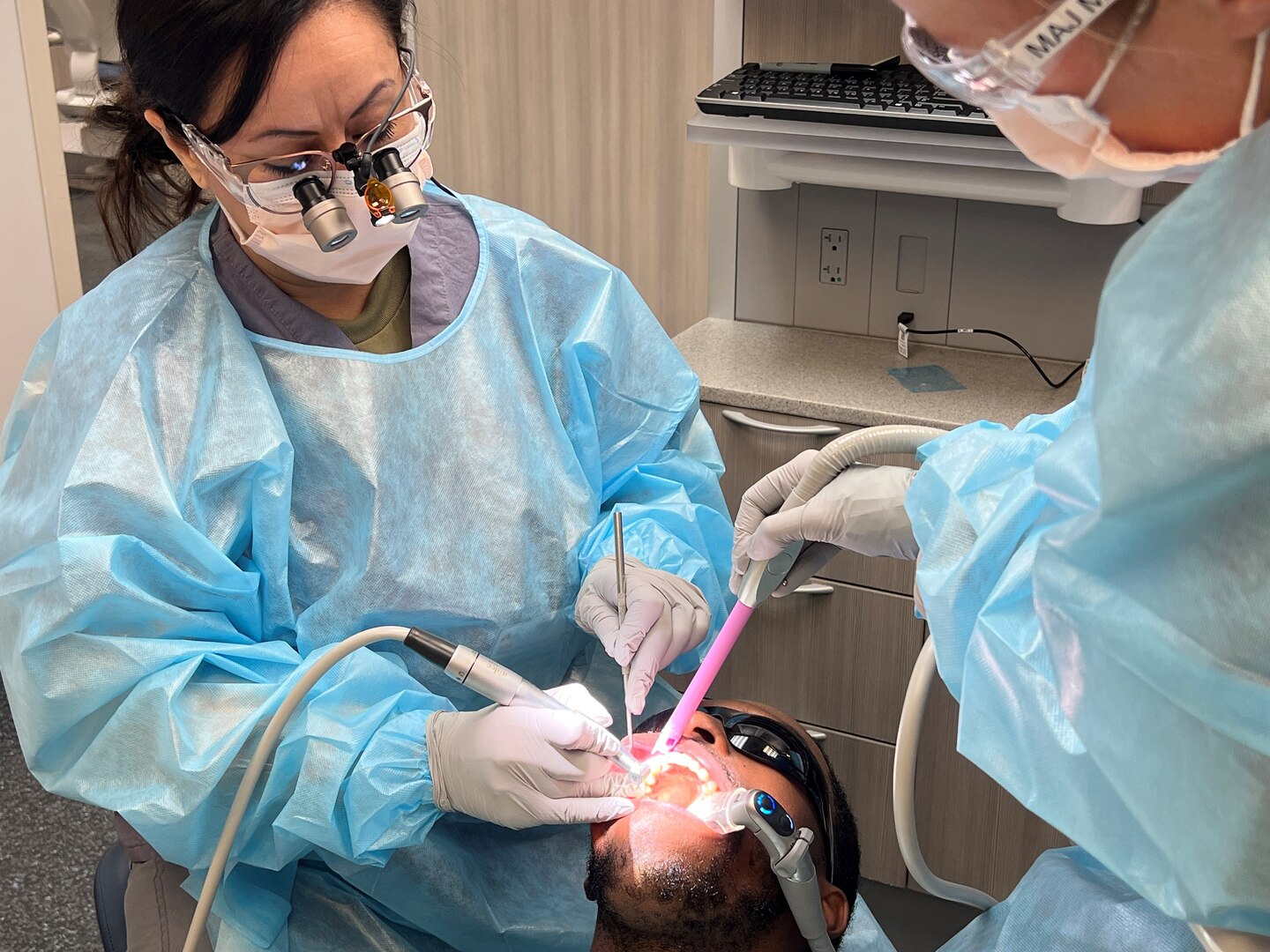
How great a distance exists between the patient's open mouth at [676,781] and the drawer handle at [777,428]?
A: 36.3 inches

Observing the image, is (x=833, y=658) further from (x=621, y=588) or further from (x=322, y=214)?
(x=322, y=214)

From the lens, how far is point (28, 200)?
2.84 meters

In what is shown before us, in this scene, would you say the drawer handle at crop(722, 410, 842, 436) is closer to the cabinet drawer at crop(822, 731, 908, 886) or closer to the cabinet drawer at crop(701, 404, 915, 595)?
the cabinet drawer at crop(701, 404, 915, 595)

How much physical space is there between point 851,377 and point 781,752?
106 cm

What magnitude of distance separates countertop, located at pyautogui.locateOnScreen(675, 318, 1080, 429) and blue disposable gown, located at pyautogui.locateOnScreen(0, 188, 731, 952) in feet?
1.76

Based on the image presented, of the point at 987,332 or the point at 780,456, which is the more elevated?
the point at 987,332

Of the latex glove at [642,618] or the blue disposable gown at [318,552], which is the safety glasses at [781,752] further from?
the blue disposable gown at [318,552]

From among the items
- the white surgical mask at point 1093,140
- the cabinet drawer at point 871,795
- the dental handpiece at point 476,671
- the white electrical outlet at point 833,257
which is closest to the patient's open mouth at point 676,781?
the dental handpiece at point 476,671

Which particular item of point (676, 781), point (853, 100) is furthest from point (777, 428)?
point (676, 781)

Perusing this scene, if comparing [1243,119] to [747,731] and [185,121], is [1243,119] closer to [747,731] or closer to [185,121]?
[747,731]

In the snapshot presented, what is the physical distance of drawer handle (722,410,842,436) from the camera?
7.20ft

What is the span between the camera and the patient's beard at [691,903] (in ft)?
4.21

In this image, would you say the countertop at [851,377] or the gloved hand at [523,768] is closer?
the gloved hand at [523,768]

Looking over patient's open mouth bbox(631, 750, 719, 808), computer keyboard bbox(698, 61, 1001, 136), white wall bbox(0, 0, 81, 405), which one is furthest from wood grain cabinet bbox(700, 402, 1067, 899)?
white wall bbox(0, 0, 81, 405)
